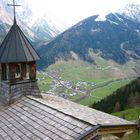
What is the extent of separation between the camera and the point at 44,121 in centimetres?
1883

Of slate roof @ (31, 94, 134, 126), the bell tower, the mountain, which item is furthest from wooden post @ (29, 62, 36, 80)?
the mountain

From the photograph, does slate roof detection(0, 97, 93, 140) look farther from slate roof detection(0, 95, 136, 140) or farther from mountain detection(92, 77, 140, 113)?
mountain detection(92, 77, 140, 113)

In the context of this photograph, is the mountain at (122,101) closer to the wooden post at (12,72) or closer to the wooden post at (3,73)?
the wooden post at (3,73)

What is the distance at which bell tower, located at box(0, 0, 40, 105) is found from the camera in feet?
83.5

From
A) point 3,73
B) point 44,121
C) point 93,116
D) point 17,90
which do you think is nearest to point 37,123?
point 44,121

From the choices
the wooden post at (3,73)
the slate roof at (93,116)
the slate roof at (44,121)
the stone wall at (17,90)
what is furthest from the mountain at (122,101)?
the slate roof at (93,116)

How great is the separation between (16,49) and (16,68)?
1540 mm

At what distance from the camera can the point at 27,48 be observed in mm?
26250

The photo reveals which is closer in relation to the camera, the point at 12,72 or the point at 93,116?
the point at 93,116

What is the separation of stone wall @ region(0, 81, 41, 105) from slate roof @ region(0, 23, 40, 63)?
175 cm

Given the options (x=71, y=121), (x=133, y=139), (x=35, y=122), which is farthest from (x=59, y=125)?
(x=133, y=139)

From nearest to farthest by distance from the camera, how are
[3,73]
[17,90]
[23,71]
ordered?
[17,90] → [23,71] → [3,73]

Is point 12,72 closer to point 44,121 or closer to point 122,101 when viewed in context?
point 44,121

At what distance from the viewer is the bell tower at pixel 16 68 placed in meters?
25.5
